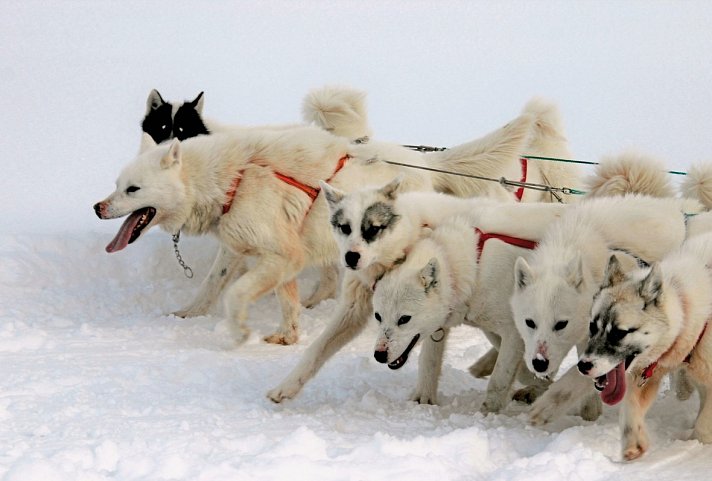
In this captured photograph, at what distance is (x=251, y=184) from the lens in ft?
20.3

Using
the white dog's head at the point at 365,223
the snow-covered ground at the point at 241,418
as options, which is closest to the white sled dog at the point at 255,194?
→ the snow-covered ground at the point at 241,418

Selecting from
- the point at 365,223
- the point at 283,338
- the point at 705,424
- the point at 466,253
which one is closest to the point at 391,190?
the point at 365,223

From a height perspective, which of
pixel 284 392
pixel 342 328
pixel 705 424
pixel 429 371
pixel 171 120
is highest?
pixel 171 120

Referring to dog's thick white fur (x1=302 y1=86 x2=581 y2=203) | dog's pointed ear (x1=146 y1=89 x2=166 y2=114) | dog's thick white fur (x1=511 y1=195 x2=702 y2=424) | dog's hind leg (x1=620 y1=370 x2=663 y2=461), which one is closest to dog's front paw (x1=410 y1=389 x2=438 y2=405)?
dog's thick white fur (x1=511 y1=195 x2=702 y2=424)

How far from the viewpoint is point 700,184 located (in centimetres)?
498

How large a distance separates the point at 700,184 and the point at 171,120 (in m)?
4.37

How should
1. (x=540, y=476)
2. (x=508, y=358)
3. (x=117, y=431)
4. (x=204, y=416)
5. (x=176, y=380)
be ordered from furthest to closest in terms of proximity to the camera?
(x=176, y=380) → (x=508, y=358) → (x=204, y=416) → (x=117, y=431) → (x=540, y=476)

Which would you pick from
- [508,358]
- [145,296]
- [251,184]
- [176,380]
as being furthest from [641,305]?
[145,296]

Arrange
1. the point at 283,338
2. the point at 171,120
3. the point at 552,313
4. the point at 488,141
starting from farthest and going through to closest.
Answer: the point at 171,120 < the point at 488,141 < the point at 283,338 < the point at 552,313

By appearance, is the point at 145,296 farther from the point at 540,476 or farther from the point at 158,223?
the point at 540,476

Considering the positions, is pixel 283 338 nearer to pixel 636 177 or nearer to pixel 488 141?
pixel 488 141

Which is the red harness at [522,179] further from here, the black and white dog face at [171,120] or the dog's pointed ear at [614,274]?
the dog's pointed ear at [614,274]

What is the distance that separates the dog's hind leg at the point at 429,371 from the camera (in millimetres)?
4781

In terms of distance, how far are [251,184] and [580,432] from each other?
300 cm
